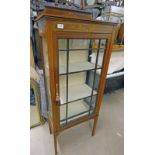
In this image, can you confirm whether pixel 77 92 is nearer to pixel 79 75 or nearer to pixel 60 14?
pixel 79 75

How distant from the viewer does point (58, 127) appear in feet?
4.22

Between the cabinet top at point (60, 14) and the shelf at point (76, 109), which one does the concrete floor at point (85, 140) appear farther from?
the cabinet top at point (60, 14)

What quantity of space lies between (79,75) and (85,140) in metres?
0.93

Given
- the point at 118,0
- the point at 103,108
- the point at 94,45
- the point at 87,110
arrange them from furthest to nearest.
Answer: the point at 103,108 → the point at 118,0 → the point at 87,110 → the point at 94,45

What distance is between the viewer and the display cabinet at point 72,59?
2.86 ft

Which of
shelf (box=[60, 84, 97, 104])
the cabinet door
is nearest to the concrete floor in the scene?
the cabinet door

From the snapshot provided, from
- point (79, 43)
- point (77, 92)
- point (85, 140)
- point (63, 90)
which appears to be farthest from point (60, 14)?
point (85, 140)

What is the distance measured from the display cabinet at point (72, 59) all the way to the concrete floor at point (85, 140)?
0.16m

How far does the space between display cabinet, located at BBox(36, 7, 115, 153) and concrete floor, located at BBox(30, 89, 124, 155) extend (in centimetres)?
16

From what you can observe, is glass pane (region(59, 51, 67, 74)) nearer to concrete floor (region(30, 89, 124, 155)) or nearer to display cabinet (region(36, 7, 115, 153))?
display cabinet (region(36, 7, 115, 153))
